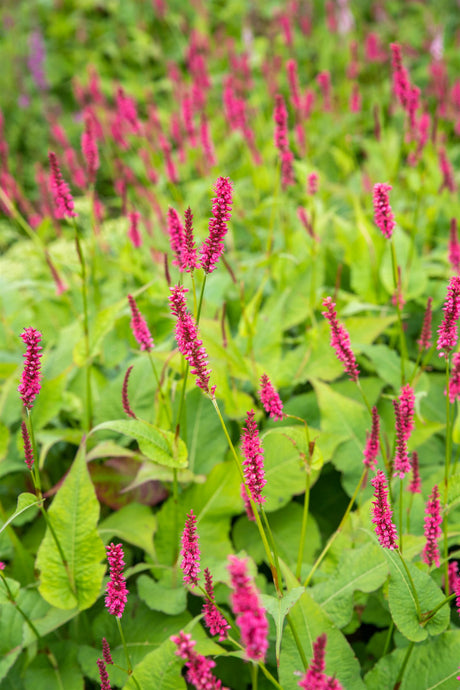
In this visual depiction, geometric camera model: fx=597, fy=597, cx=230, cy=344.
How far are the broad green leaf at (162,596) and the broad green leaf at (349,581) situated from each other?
1.25 feet

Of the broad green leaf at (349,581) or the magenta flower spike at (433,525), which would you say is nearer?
the magenta flower spike at (433,525)

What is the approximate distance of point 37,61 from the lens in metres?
7.95

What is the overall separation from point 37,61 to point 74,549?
7938 millimetres

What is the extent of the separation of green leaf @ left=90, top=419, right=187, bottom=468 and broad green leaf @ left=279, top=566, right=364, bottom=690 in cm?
38

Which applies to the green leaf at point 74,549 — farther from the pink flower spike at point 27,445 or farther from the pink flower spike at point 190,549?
the pink flower spike at point 190,549

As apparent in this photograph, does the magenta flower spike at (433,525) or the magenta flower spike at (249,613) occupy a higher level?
the magenta flower spike at (249,613)

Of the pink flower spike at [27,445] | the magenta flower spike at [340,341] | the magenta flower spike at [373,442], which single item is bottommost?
the magenta flower spike at [373,442]

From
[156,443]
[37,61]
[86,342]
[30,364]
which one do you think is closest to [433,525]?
[156,443]

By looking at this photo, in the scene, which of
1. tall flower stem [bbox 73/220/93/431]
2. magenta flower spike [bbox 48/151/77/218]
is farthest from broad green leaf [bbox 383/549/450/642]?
magenta flower spike [bbox 48/151/77/218]

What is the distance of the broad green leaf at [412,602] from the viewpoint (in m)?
1.33

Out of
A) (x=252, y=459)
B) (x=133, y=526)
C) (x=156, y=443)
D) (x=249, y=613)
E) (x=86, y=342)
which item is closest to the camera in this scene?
(x=249, y=613)

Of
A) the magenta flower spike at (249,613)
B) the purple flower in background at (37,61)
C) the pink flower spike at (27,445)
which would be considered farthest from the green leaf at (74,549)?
the purple flower in background at (37,61)

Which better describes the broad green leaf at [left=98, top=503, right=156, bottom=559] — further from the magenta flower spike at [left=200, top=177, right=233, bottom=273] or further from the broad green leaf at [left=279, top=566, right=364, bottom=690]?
the magenta flower spike at [left=200, top=177, right=233, bottom=273]

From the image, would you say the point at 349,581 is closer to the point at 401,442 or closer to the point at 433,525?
the point at 433,525
